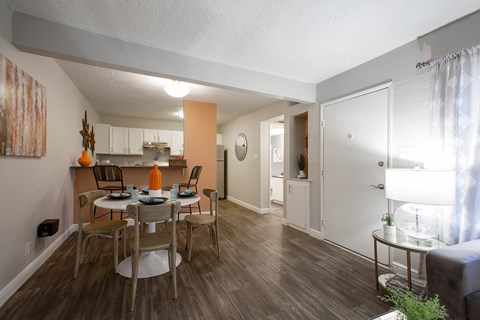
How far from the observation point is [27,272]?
204cm

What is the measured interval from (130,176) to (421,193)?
4170mm

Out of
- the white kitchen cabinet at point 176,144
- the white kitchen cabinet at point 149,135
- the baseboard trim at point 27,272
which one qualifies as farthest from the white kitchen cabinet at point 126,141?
the baseboard trim at point 27,272

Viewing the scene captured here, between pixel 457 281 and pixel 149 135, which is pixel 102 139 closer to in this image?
pixel 149 135

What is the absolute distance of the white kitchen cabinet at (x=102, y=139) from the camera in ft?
17.7

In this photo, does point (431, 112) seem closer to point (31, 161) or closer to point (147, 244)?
point (147, 244)

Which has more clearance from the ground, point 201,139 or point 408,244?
point 201,139

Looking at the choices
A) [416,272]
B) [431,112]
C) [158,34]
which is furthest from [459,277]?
[158,34]

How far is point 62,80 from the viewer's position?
9.80 feet

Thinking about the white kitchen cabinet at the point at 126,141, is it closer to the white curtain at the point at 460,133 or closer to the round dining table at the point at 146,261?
the round dining table at the point at 146,261

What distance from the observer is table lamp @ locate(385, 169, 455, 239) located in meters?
1.61

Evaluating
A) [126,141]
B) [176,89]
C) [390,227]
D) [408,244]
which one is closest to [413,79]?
[390,227]

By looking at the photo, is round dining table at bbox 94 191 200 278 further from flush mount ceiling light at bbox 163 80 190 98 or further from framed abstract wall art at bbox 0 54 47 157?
flush mount ceiling light at bbox 163 80 190 98

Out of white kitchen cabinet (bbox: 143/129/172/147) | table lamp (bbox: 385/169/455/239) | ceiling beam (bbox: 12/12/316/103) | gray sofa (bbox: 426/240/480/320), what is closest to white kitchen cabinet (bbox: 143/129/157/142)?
white kitchen cabinet (bbox: 143/129/172/147)

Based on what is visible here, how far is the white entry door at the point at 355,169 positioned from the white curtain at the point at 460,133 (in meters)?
0.53
